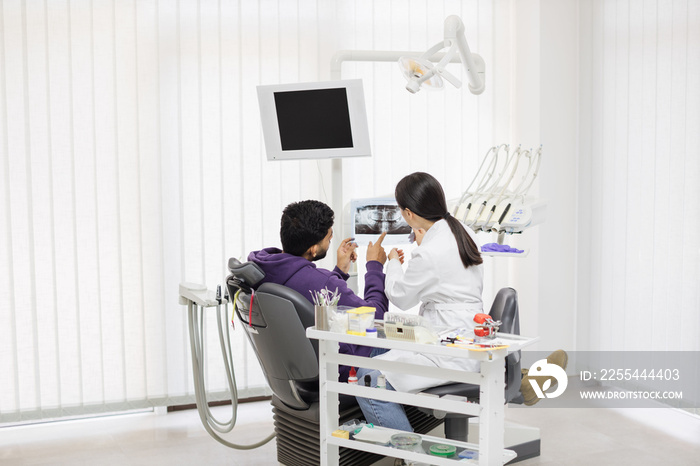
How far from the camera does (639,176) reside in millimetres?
3604

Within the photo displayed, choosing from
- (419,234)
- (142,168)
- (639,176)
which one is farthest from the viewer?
(639,176)

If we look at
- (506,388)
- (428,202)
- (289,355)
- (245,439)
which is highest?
(428,202)

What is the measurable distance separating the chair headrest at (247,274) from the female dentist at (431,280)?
0.43 metres

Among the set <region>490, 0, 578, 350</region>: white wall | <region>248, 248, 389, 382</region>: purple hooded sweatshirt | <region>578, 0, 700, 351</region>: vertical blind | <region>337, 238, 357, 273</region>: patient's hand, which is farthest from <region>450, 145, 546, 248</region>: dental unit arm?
<region>490, 0, 578, 350</region>: white wall

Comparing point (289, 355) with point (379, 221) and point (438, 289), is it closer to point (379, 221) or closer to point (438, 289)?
point (438, 289)

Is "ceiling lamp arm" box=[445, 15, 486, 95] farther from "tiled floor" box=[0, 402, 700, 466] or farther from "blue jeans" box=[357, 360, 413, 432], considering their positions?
"tiled floor" box=[0, 402, 700, 466]

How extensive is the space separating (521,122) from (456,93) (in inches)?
16.7

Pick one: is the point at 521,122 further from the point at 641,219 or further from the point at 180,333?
the point at 180,333

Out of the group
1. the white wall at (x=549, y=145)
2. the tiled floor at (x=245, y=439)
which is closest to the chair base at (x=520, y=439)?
the tiled floor at (x=245, y=439)

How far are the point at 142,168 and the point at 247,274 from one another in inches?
55.3

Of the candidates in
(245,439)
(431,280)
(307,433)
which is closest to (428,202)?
(431,280)

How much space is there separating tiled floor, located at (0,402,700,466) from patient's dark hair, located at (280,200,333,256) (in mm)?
1051

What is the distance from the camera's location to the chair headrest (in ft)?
7.50

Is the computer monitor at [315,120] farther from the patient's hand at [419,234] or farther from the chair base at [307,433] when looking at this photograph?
the chair base at [307,433]
